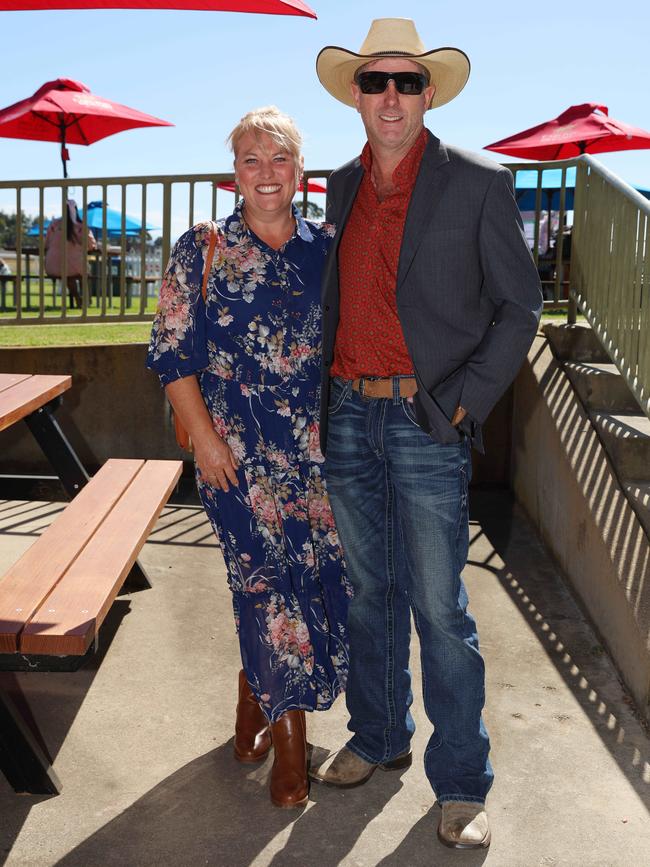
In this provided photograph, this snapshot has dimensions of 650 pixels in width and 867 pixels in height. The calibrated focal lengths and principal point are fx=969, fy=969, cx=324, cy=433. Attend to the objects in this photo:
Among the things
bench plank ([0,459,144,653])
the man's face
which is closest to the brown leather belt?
the man's face

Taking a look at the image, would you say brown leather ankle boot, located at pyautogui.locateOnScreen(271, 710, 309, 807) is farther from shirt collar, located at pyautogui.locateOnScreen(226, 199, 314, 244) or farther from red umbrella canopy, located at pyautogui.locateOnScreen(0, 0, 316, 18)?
red umbrella canopy, located at pyautogui.locateOnScreen(0, 0, 316, 18)

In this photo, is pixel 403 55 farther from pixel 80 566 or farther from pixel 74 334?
pixel 74 334

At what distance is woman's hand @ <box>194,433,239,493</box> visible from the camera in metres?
3.11

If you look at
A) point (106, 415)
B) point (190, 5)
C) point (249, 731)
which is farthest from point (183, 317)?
point (106, 415)

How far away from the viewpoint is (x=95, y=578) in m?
3.34

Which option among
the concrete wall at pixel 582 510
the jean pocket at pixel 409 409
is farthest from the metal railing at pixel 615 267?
the jean pocket at pixel 409 409

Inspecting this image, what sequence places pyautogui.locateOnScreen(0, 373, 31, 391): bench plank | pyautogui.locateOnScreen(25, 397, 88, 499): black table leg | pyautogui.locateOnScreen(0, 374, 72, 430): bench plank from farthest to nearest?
pyautogui.locateOnScreen(25, 397, 88, 499): black table leg → pyautogui.locateOnScreen(0, 373, 31, 391): bench plank → pyautogui.locateOnScreen(0, 374, 72, 430): bench plank

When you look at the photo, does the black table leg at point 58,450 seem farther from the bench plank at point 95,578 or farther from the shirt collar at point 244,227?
the shirt collar at point 244,227

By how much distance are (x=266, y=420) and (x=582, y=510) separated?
2.35 m

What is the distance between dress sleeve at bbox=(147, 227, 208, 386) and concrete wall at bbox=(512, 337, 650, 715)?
2.03 m

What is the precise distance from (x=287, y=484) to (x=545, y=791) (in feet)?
4.44

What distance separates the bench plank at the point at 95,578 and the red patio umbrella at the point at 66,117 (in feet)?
34.1

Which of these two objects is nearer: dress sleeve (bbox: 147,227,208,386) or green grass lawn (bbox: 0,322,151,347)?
dress sleeve (bbox: 147,227,208,386)

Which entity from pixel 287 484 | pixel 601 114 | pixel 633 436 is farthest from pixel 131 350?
pixel 601 114
